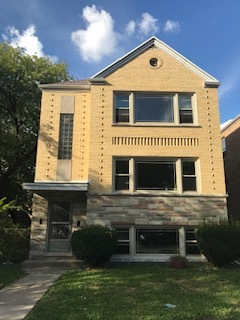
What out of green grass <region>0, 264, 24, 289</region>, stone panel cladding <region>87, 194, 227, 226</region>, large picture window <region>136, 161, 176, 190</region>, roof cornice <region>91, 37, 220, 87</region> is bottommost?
green grass <region>0, 264, 24, 289</region>

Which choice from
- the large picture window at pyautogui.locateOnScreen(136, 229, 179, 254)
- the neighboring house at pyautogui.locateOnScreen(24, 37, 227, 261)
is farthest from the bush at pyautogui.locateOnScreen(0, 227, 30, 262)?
the large picture window at pyautogui.locateOnScreen(136, 229, 179, 254)

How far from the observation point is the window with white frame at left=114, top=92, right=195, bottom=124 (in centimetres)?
1584

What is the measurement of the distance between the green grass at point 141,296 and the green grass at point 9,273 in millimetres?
1596

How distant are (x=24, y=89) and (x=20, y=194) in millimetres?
7258

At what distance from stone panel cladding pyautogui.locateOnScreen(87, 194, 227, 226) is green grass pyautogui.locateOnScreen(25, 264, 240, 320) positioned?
3.04m

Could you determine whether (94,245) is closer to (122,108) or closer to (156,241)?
(156,241)

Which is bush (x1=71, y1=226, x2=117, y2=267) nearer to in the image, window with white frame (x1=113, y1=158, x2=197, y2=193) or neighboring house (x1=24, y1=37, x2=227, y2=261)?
neighboring house (x1=24, y1=37, x2=227, y2=261)

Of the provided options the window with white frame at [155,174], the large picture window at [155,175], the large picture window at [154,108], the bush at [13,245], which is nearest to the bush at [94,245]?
the window with white frame at [155,174]

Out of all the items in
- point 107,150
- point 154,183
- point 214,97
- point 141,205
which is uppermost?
point 214,97

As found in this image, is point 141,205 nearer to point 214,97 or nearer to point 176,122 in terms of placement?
point 176,122

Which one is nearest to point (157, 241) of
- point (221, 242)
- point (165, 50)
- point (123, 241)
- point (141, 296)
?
point (123, 241)

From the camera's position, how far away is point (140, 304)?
737cm

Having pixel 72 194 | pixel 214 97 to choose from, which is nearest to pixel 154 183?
pixel 72 194

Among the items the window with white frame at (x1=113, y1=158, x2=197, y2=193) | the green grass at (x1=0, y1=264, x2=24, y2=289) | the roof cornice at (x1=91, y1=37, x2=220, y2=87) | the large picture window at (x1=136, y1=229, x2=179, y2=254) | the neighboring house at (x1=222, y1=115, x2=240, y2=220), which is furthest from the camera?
the neighboring house at (x1=222, y1=115, x2=240, y2=220)
